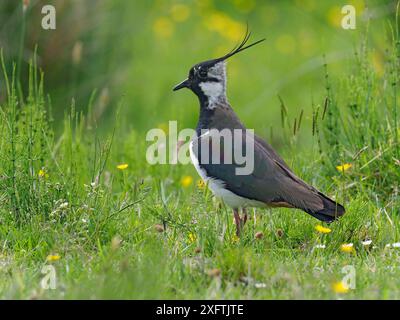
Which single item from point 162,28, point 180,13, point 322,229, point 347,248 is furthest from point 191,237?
point 180,13

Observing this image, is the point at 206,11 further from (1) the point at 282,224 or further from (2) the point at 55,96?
(1) the point at 282,224

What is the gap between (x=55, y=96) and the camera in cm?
952

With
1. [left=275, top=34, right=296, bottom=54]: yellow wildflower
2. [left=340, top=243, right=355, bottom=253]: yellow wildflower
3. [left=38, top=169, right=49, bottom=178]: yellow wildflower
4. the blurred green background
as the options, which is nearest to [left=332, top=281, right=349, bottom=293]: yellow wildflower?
[left=340, top=243, right=355, bottom=253]: yellow wildflower

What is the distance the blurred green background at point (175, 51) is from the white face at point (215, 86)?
1186 millimetres

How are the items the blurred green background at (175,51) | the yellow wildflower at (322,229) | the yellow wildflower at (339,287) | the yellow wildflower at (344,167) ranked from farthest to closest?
1. the blurred green background at (175,51)
2. the yellow wildflower at (344,167)
3. the yellow wildflower at (322,229)
4. the yellow wildflower at (339,287)

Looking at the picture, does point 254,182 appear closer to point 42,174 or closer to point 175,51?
point 42,174

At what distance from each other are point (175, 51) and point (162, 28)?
25.3 inches

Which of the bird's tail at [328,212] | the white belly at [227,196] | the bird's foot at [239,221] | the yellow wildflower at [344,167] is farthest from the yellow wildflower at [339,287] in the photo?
the yellow wildflower at [344,167]

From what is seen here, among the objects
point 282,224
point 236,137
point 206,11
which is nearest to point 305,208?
point 282,224

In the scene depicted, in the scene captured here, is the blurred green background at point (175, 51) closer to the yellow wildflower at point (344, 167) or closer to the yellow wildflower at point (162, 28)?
the yellow wildflower at point (162, 28)

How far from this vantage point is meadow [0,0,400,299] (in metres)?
4.74

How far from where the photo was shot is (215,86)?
252 inches

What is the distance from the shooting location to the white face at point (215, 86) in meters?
6.39

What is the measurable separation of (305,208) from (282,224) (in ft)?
0.79
